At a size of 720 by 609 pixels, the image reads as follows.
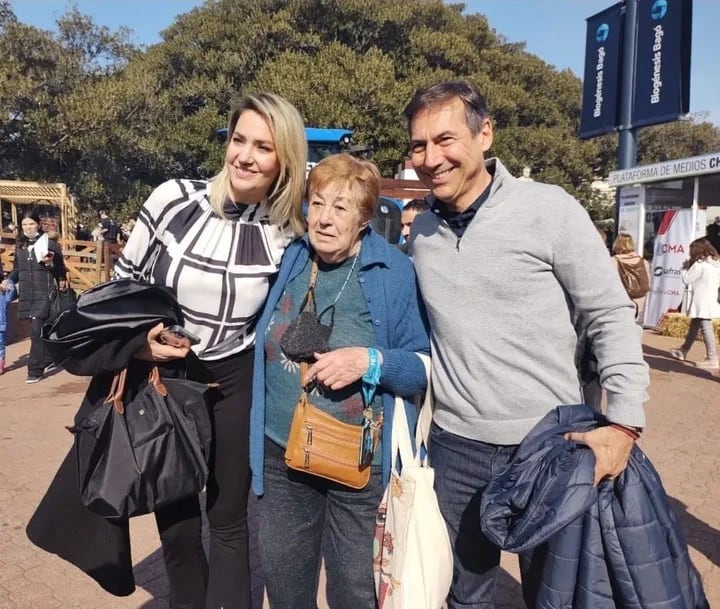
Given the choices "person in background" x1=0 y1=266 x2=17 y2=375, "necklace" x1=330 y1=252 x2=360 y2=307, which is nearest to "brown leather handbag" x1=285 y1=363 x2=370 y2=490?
"necklace" x1=330 y1=252 x2=360 y2=307

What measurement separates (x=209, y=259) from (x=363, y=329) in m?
0.63

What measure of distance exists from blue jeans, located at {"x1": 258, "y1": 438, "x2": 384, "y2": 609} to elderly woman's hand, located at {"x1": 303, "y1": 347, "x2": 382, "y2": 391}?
37 cm

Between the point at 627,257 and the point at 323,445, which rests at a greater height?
the point at 627,257

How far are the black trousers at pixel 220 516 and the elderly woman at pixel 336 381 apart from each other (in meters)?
0.22

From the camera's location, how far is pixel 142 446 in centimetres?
226

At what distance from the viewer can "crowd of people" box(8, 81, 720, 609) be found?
204 centimetres

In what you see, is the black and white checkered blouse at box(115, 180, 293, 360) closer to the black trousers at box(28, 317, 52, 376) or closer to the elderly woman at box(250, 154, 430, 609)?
the elderly woman at box(250, 154, 430, 609)

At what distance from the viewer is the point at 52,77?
887 inches

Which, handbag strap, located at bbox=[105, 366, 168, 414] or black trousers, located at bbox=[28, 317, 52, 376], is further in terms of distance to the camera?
black trousers, located at bbox=[28, 317, 52, 376]

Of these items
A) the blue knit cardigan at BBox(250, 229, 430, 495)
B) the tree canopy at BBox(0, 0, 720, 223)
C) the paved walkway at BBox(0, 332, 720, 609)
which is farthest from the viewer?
the tree canopy at BBox(0, 0, 720, 223)

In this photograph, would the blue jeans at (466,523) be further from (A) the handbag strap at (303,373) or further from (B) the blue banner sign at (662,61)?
(B) the blue banner sign at (662,61)

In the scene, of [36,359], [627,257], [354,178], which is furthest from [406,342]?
[36,359]

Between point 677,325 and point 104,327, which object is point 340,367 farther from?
point 677,325

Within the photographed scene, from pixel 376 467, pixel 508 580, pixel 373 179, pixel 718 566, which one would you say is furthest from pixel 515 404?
pixel 718 566
